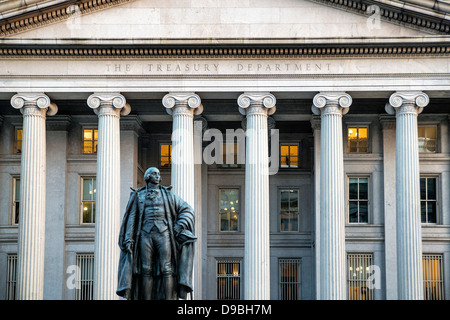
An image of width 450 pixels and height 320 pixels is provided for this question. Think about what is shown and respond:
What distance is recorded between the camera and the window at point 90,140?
4766 cm

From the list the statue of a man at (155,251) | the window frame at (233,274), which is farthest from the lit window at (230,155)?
the statue of a man at (155,251)

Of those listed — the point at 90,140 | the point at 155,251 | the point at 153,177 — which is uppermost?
the point at 90,140

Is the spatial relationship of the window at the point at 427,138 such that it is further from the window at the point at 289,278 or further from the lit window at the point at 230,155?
the lit window at the point at 230,155

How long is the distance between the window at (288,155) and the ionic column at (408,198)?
8836 mm

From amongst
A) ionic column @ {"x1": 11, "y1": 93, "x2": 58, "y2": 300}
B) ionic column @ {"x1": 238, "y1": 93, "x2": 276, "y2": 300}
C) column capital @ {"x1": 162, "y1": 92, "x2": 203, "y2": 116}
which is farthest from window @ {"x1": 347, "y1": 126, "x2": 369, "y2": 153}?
ionic column @ {"x1": 11, "y1": 93, "x2": 58, "y2": 300}

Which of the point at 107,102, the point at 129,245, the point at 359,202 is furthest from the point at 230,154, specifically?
the point at 129,245

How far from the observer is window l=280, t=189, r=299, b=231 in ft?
163

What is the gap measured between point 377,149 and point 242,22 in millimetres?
9699

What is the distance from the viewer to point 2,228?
154 ft

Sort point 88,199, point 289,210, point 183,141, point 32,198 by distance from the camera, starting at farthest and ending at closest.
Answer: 1. point 289,210
2. point 88,199
3. point 32,198
4. point 183,141

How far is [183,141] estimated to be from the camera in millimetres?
41562

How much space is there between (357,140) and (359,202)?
303 centimetres

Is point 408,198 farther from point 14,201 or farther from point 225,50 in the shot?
point 14,201
